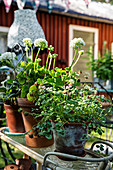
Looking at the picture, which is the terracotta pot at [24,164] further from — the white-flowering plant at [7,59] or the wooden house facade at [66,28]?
the wooden house facade at [66,28]

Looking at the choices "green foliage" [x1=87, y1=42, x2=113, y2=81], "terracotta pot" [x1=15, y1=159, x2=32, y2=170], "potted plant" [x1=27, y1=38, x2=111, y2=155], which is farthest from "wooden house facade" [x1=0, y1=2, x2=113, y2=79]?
"potted plant" [x1=27, y1=38, x2=111, y2=155]

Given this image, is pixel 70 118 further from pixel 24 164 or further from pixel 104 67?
pixel 104 67

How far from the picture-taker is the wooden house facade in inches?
196

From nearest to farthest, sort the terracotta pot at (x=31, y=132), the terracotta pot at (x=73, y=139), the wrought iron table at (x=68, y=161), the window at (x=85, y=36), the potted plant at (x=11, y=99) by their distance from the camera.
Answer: the wrought iron table at (x=68, y=161) → the terracotta pot at (x=73, y=139) → the terracotta pot at (x=31, y=132) → the potted plant at (x=11, y=99) → the window at (x=85, y=36)

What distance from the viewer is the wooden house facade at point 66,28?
196 inches

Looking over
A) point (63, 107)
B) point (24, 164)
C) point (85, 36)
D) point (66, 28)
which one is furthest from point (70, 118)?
point (85, 36)

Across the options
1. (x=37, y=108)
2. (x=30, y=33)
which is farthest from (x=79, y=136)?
(x=30, y=33)

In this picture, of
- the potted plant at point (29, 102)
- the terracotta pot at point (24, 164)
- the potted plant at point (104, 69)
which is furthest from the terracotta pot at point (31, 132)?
the potted plant at point (104, 69)

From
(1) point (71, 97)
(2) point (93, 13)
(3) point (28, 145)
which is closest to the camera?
(1) point (71, 97)

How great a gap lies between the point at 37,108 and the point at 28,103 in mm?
64

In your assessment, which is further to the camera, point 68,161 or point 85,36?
point 85,36

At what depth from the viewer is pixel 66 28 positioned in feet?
18.3

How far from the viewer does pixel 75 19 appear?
571 centimetres

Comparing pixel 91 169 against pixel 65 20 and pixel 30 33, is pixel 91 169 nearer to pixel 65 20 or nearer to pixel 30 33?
pixel 30 33
